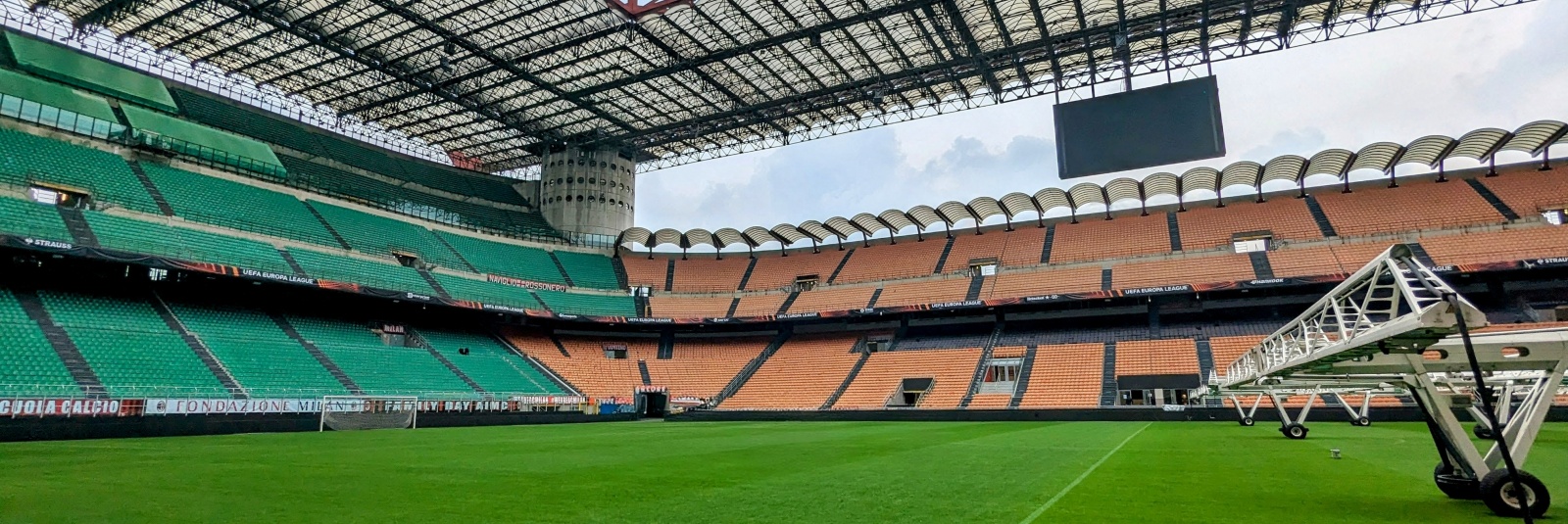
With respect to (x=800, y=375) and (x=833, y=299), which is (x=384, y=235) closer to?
(x=800, y=375)

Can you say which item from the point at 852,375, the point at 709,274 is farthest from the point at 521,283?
the point at 852,375

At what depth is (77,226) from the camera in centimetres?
3109

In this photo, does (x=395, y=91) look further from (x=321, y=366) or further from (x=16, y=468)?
(x=16, y=468)

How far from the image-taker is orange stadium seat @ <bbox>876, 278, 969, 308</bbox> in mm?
49719

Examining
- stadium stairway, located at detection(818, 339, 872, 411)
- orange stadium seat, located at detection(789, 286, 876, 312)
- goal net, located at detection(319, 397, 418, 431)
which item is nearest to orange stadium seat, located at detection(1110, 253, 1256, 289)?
stadium stairway, located at detection(818, 339, 872, 411)

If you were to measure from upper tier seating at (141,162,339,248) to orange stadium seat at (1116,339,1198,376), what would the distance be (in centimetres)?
4352

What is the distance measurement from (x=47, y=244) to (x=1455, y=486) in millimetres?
39982

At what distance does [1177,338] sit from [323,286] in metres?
44.0

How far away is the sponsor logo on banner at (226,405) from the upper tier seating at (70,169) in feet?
45.9

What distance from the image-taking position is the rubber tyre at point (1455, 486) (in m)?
8.13

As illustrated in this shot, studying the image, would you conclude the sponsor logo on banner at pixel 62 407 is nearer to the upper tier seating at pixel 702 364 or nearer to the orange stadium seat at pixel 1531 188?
the upper tier seating at pixel 702 364

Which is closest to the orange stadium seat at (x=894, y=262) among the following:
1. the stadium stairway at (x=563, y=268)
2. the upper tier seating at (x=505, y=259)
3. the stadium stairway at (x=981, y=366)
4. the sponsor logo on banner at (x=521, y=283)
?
the stadium stairway at (x=981, y=366)

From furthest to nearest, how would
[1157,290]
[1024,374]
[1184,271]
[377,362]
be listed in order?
[1184,271]
[1024,374]
[1157,290]
[377,362]

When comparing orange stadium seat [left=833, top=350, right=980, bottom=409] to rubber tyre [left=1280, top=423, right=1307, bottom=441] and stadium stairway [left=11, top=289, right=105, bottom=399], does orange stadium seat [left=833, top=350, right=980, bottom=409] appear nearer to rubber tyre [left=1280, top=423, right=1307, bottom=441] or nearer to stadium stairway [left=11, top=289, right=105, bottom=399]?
rubber tyre [left=1280, top=423, right=1307, bottom=441]
